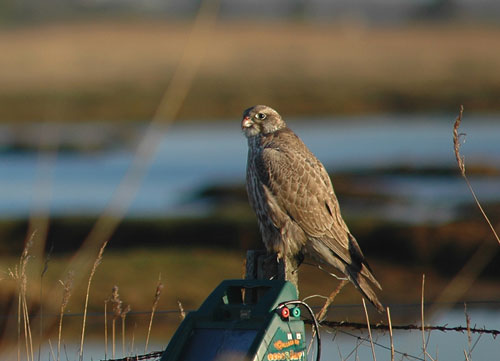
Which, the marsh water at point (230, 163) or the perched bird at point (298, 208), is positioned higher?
the marsh water at point (230, 163)

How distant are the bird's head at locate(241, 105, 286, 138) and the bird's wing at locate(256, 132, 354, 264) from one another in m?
0.25

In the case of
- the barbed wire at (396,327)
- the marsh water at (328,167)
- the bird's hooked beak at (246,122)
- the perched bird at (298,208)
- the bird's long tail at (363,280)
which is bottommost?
the barbed wire at (396,327)

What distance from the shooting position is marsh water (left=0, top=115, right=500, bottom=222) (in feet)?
71.7

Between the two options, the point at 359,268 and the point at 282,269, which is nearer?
the point at 282,269

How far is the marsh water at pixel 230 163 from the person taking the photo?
71.7 feet

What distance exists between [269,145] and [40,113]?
4119cm

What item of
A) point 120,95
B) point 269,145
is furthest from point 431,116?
point 269,145

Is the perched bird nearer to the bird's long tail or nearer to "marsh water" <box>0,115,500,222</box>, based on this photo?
the bird's long tail

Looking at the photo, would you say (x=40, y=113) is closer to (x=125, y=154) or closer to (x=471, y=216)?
(x=125, y=154)

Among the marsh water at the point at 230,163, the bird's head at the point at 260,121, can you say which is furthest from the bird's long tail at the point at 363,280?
the marsh water at the point at 230,163

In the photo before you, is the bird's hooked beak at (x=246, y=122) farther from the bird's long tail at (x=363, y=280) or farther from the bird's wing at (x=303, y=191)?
the bird's long tail at (x=363, y=280)

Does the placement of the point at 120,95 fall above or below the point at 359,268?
above

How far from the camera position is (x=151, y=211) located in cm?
2122

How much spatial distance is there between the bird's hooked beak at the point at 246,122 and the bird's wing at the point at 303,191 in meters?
0.28
